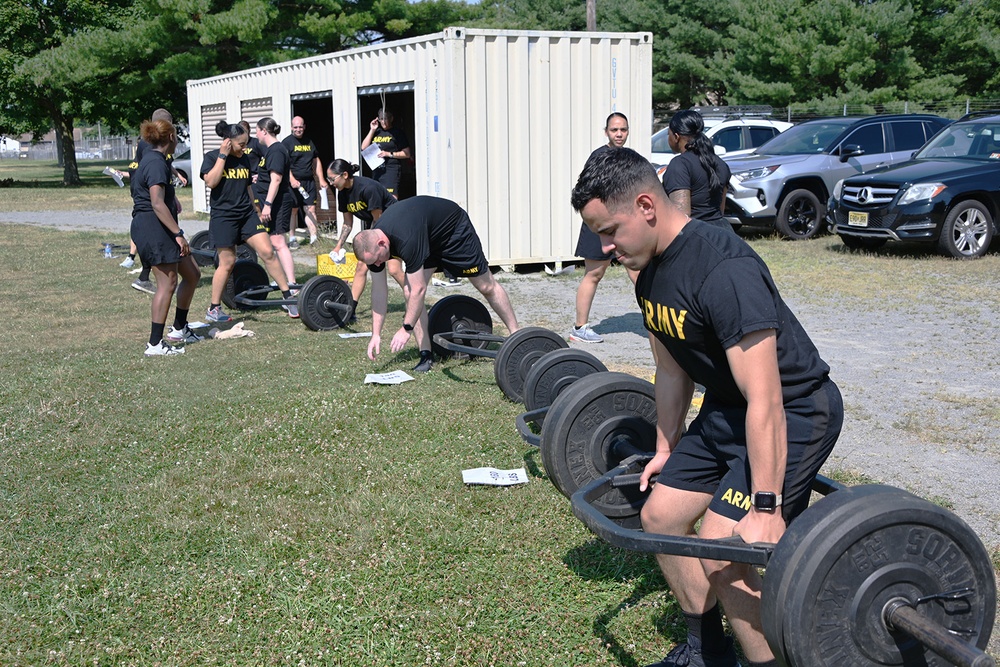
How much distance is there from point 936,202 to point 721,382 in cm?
1134

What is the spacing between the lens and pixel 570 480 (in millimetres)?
4414

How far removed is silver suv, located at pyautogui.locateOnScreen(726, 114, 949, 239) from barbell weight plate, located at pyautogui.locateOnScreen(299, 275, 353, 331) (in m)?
7.98

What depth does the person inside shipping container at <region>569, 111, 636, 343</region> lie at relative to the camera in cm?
800

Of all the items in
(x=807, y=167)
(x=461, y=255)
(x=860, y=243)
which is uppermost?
(x=807, y=167)

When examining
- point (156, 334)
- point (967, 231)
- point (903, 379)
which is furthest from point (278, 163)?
point (967, 231)

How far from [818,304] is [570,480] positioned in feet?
23.0

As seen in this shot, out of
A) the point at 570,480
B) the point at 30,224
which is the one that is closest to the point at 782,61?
the point at 30,224

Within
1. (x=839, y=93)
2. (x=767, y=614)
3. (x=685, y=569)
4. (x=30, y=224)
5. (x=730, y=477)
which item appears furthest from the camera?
(x=839, y=93)

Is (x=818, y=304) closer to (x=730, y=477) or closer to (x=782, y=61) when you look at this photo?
(x=730, y=477)

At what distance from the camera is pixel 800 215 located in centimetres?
1588

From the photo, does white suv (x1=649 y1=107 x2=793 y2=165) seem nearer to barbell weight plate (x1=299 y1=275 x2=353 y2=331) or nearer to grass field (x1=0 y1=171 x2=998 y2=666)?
barbell weight plate (x1=299 y1=275 x2=353 y2=331)

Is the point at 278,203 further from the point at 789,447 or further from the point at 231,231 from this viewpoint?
the point at 789,447

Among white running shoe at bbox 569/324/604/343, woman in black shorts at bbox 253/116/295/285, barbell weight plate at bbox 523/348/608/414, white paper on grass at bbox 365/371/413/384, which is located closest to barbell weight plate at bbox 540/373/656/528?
barbell weight plate at bbox 523/348/608/414

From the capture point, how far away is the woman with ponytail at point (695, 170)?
7145mm
